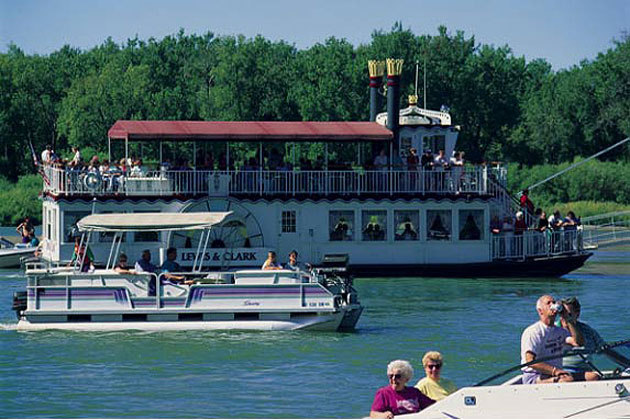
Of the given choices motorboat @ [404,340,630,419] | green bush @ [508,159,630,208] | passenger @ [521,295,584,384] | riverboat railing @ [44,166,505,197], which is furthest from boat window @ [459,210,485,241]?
green bush @ [508,159,630,208]

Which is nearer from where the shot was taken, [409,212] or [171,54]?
[409,212]

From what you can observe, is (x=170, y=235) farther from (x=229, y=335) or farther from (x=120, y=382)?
(x=120, y=382)

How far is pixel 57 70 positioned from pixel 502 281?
4932 centimetres

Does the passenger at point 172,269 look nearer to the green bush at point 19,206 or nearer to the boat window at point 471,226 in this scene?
the boat window at point 471,226

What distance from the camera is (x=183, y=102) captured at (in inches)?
2837

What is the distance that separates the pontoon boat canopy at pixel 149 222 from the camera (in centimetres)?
2505

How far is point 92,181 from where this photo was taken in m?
33.6

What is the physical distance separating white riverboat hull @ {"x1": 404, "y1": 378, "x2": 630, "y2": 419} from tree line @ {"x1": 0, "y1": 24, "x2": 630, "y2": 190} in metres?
55.5

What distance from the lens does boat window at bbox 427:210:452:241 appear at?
35.1 m

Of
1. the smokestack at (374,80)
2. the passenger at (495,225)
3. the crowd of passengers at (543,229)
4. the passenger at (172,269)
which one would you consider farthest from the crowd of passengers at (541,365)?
the smokestack at (374,80)

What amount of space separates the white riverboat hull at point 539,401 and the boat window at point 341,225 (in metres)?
21.7

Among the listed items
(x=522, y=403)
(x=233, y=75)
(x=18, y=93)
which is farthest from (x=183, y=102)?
(x=522, y=403)

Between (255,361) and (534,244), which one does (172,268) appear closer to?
(255,361)

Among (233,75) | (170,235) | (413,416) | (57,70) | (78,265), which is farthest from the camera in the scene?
(57,70)
